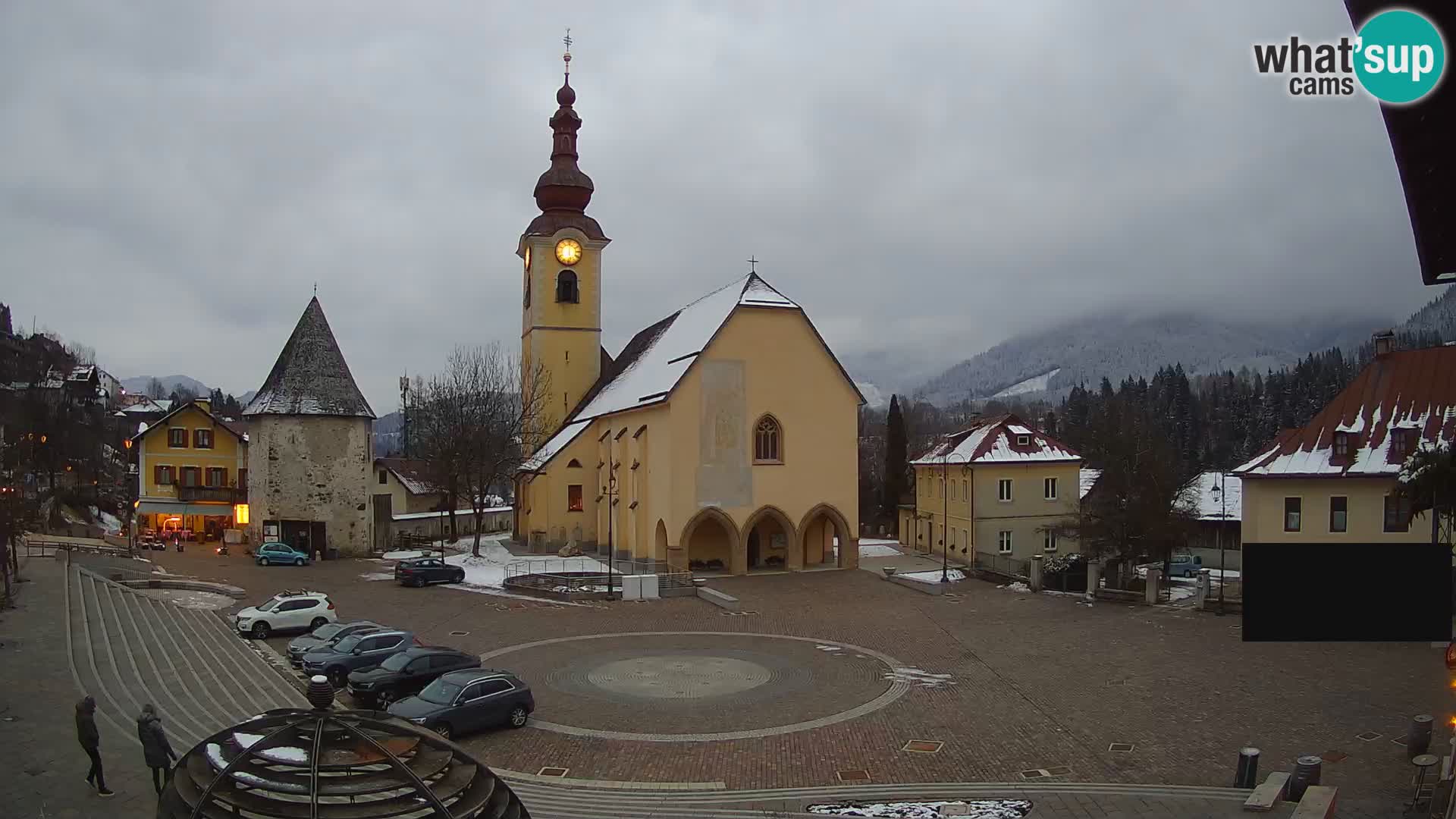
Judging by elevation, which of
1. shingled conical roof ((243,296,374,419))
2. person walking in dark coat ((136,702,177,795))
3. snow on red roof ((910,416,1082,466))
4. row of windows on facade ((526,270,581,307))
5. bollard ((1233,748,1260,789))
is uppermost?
row of windows on facade ((526,270,581,307))

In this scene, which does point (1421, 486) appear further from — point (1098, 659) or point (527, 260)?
point (527, 260)

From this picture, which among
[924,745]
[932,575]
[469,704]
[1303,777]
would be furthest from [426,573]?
[1303,777]

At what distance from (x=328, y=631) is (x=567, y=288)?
35833mm

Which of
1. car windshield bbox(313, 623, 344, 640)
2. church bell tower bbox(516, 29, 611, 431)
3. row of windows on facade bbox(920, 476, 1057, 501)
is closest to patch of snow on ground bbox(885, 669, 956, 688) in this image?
car windshield bbox(313, 623, 344, 640)

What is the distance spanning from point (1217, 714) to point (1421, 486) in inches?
250

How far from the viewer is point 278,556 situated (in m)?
40.3

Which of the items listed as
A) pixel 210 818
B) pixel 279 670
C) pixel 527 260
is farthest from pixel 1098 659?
pixel 527 260

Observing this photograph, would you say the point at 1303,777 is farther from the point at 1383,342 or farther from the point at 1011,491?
the point at 1011,491

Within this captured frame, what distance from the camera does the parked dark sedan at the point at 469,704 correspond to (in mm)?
15863

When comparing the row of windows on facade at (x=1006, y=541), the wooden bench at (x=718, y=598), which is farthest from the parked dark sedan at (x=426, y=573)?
the row of windows on facade at (x=1006, y=541)

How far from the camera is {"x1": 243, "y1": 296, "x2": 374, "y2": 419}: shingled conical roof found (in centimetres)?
4416

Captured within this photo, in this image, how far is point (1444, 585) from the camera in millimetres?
10570

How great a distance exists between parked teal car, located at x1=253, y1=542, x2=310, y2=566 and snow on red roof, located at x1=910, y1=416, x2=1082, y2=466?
3176cm

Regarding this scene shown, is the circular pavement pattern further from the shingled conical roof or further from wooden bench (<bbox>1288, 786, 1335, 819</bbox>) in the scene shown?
the shingled conical roof
